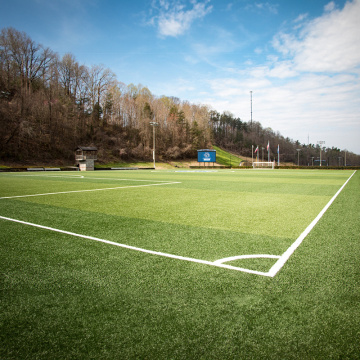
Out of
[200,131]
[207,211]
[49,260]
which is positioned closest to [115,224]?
[49,260]

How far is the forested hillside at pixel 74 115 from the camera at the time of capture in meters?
→ 47.5

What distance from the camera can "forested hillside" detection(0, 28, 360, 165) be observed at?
4753 centimetres

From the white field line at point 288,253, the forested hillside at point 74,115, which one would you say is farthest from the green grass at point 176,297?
the forested hillside at point 74,115

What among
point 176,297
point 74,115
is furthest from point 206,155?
point 176,297

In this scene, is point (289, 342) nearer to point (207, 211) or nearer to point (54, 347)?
point (54, 347)

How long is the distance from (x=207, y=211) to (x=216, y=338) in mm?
4662

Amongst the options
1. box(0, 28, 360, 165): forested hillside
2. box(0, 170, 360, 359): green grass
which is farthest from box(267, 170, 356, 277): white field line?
box(0, 28, 360, 165): forested hillside

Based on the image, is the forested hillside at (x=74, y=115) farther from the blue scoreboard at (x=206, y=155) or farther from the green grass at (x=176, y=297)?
the green grass at (x=176, y=297)

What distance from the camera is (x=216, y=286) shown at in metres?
2.53

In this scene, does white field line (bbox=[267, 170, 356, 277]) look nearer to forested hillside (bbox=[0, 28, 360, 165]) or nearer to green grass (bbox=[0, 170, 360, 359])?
green grass (bbox=[0, 170, 360, 359])

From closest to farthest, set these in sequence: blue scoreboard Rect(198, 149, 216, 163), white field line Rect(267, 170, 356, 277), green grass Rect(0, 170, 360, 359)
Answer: green grass Rect(0, 170, 360, 359)
white field line Rect(267, 170, 356, 277)
blue scoreboard Rect(198, 149, 216, 163)

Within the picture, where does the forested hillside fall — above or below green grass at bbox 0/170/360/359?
above

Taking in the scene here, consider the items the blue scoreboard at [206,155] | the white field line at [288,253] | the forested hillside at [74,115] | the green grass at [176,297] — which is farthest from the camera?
the blue scoreboard at [206,155]

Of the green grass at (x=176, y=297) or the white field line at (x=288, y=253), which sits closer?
the green grass at (x=176, y=297)
